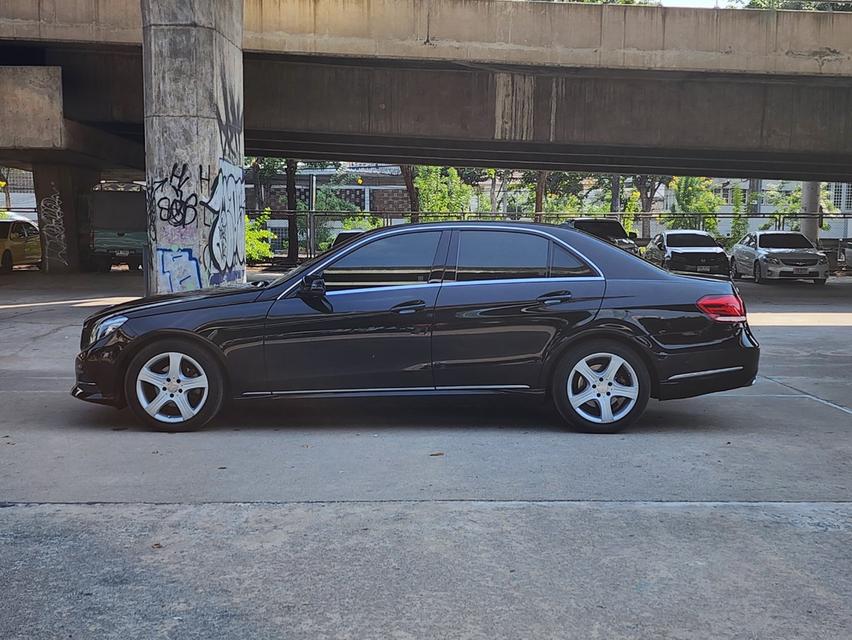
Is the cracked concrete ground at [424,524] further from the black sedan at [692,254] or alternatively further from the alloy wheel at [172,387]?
the black sedan at [692,254]

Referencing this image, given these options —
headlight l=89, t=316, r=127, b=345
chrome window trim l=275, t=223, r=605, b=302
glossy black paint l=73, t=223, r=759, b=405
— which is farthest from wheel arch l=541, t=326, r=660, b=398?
headlight l=89, t=316, r=127, b=345

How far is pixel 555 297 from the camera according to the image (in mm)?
6359

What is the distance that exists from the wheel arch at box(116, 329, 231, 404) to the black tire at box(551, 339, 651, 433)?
8.32 feet

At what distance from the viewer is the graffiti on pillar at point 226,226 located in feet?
40.8

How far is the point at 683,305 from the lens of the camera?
6387 mm

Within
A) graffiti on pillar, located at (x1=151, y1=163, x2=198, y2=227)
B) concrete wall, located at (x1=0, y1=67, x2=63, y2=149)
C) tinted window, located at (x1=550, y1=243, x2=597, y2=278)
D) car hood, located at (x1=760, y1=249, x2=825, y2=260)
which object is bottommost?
car hood, located at (x1=760, y1=249, x2=825, y2=260)

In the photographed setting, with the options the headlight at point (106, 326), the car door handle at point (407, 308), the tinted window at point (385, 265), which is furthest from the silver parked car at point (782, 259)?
the headlight at point (106, 326)

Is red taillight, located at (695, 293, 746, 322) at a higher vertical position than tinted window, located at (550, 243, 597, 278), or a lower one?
lower

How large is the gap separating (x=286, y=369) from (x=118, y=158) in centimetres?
1951

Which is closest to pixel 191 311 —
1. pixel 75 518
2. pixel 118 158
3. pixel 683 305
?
pixel 75 518

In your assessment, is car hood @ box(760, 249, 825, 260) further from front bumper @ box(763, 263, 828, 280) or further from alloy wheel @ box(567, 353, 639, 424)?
alloy wheel @ box(567, 353, 639, 424)

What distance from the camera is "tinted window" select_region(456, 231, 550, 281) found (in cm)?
646

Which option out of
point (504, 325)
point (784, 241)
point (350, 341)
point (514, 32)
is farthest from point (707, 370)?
point (784, 241)

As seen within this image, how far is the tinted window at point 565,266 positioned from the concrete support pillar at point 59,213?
70.7 feet
